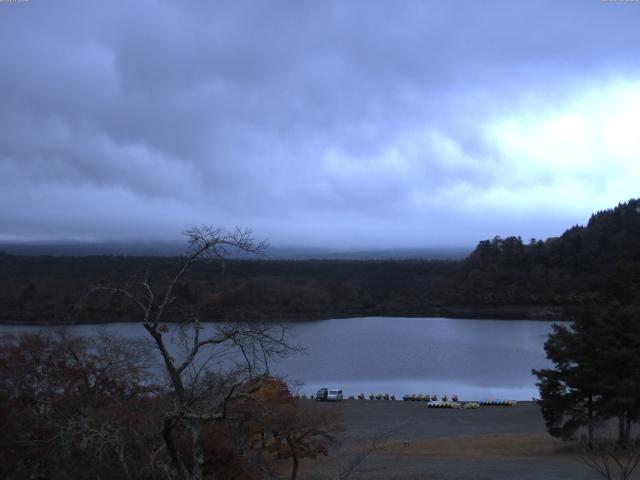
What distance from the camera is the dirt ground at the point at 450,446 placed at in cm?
1198

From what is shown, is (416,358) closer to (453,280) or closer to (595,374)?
(595,374)

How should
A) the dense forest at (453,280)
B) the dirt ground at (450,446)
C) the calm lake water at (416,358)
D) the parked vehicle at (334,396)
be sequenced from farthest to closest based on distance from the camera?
the dense forest at (453,280) → the calm lake water at (416,358) → the parked vehicle at (334,396) → the dirt ground at (450,446)

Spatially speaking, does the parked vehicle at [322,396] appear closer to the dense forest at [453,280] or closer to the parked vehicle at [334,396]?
the parked vehicle at [334,396]

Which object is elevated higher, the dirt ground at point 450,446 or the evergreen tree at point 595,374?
the evergreen tree at point 595,374

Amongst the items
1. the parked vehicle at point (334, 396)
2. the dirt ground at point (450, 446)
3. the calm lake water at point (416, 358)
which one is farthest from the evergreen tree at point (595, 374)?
the parked vehicle at point (334, 396)

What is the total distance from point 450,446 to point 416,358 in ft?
77.8

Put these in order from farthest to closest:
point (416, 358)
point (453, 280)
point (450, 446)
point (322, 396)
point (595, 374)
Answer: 1. point (453, 280)
2. point (416, 358)
3. point (322, 396)
4. point (450, 446)
5. point (595, 374)

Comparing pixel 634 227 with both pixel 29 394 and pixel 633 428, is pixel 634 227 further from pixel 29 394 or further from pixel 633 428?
pixel 29 394

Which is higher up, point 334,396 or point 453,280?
point 453,280

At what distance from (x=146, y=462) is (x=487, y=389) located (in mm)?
26138

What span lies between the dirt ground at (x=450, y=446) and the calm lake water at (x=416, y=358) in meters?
4.42

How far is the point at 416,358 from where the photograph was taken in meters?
40.4

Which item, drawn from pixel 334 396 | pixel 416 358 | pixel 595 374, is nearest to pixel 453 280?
pixel 416 358

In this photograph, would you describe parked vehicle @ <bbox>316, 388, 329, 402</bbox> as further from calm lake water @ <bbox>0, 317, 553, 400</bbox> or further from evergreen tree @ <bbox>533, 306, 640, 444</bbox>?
evergreen tree @ <bbox>533, 306, 640, 444</bbox>
